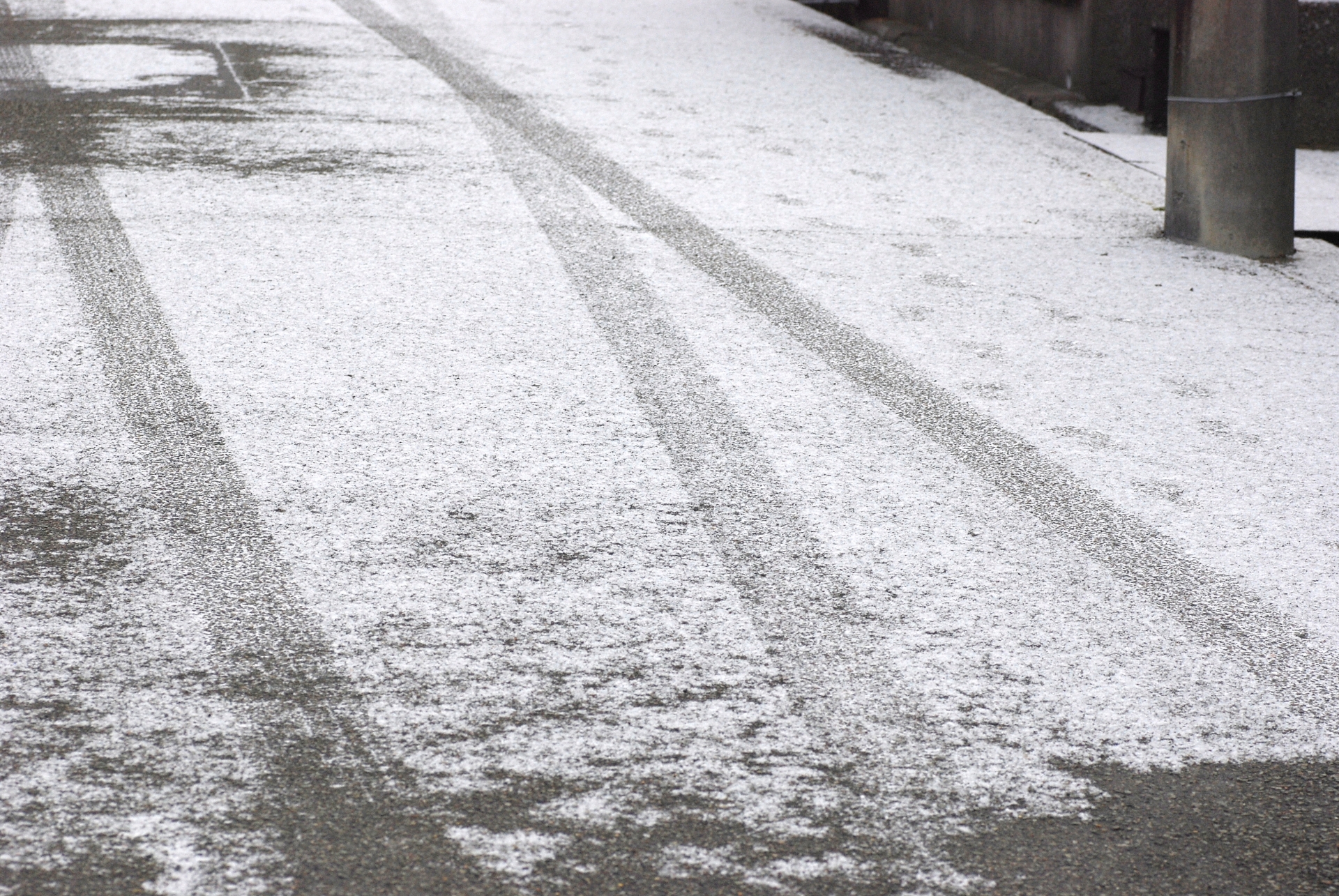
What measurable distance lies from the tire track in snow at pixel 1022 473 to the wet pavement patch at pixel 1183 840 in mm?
288

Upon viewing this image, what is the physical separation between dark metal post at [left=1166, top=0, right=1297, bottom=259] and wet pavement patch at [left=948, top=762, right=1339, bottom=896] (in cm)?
361

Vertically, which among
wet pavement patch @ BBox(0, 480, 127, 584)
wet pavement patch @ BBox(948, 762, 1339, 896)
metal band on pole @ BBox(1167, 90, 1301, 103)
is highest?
metal band on pole @ BBox(1167, 90, 1301, 103)

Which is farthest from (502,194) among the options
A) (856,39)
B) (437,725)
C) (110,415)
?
(856,39)

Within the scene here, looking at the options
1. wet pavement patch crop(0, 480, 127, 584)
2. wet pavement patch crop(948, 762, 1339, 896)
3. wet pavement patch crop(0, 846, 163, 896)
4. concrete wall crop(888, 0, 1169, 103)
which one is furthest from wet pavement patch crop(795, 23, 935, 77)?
wet pavement patch crop(0, 846, 163, 896)

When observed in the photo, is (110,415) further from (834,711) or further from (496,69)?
(496,69)

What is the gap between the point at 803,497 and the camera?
129 inches

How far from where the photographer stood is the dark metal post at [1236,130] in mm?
5223

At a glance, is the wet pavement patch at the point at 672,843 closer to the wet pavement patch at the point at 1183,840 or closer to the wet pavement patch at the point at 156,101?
the wet pavement patch at the point at 1183,840

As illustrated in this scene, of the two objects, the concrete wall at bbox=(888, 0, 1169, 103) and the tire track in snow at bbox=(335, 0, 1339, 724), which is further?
the concrete wall at bbox=(888, 0, 1169, 103)

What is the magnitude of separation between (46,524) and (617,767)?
1504 mm

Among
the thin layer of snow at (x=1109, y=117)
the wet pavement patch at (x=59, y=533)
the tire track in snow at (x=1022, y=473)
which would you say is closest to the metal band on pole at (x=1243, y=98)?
the tire track in snow at (x=1022, y=473)

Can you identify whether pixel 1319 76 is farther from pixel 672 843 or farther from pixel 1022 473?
pixel 672 843

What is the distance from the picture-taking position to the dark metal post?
17.1 feet

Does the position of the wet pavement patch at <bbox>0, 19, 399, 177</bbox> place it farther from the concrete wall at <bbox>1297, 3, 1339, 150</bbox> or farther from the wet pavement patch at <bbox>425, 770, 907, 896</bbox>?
the concrete wall at <bbox>1297, 3, 1339, 150</bbox>
